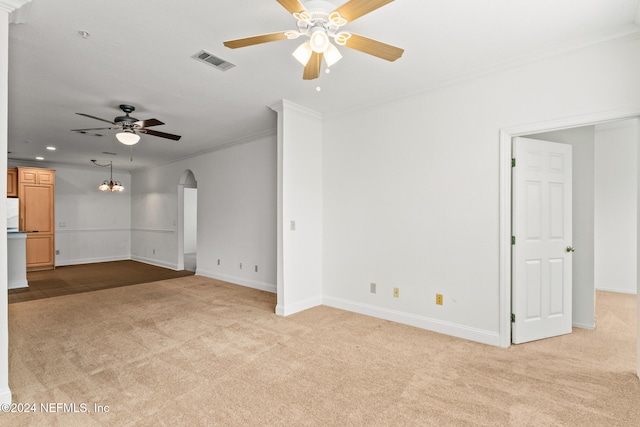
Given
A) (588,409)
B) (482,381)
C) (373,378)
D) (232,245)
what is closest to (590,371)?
(588,409)

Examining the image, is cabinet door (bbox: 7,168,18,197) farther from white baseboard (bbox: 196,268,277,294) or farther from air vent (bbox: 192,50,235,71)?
air vent (bbox: 192,50,235,71)

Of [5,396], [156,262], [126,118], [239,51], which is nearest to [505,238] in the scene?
[239,51]

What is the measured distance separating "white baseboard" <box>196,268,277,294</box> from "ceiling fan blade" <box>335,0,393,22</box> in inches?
175

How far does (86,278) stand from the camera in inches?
262

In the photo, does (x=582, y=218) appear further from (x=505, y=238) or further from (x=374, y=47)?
(x=374, y=47)

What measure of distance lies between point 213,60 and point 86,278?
600 cm

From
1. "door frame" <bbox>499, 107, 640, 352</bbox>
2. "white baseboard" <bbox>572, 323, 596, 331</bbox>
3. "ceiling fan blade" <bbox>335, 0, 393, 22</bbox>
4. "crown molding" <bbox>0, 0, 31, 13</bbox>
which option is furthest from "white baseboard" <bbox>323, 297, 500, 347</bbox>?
"crown molding" <bbox>0, 0, 31, 13</bbox>

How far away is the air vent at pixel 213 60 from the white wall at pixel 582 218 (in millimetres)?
3415

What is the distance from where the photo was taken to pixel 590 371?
2.62 meters

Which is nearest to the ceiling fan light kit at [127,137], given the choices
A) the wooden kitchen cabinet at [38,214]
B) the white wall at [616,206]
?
the wooden kitchen cabinet at [38,214]

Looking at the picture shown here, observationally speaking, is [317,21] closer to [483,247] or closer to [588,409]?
[483,247]

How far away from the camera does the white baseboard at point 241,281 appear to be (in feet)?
18.2

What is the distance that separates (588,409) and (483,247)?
4.96 feet

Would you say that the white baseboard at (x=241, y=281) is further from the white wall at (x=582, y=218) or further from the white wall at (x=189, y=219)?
the white wall at (x=189, y=219)
